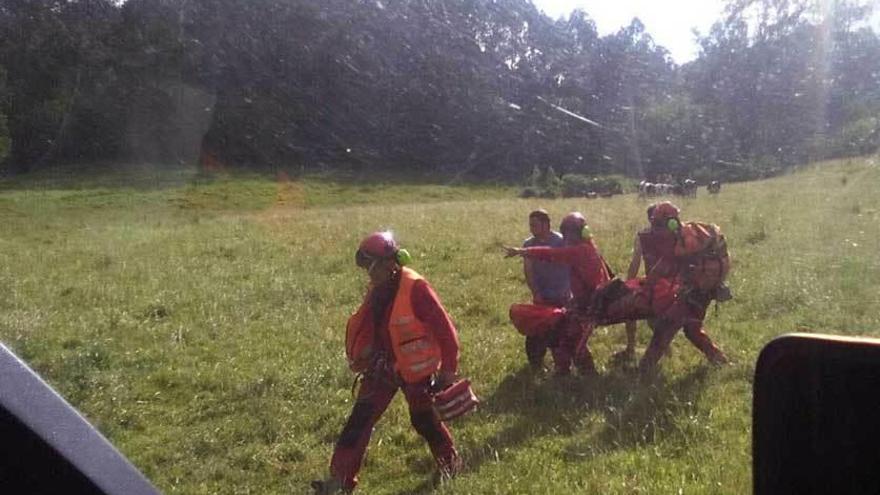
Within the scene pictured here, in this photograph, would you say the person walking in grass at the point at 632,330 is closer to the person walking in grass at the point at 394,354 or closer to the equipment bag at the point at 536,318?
the equipment bag at the point at 536,318

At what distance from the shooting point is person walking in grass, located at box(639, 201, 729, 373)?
23.3ft

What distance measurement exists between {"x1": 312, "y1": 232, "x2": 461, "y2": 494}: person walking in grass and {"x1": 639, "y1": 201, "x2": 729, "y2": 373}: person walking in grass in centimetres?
259

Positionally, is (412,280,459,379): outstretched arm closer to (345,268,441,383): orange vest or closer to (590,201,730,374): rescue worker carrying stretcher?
(345,268,441,383): orange vest

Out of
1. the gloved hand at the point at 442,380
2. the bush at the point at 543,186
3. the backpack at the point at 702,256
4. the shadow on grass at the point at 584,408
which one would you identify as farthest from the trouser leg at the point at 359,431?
the bush at the point at 543,186

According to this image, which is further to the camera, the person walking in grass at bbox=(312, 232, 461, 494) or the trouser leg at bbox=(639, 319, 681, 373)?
the trouser leg at bbox=(639, 319, 681, 373)

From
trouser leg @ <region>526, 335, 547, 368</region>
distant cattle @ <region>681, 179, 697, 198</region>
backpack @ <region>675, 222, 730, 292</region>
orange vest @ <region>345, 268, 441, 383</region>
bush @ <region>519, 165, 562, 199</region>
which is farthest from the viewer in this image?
bush @ <region>519, 165, 562, 199</region>

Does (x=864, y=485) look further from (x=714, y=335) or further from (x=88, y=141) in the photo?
(x=88, y=141)

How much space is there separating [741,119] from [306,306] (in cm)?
4042

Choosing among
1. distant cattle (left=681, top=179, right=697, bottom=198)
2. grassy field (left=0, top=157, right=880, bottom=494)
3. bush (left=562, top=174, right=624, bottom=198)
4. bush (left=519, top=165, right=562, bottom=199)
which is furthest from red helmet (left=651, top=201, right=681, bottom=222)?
bush (left=519, top=165, right=562, bottom=199)

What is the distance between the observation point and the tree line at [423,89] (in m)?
43.6

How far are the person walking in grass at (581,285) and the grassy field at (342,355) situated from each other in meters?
0.27

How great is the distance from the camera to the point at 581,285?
289 inches

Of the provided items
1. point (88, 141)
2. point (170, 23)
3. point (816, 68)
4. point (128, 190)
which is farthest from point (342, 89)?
point (816, 68)

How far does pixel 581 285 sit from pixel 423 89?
48675 mm
